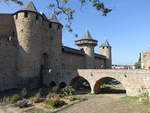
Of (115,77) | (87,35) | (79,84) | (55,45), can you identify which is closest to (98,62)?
(87,35)

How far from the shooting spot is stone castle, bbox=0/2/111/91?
1741 cm

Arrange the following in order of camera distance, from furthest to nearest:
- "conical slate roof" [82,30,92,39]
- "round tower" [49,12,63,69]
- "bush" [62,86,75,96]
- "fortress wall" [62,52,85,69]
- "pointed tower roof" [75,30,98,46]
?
"conical slate roof" [82,30,92,39] → "pointed tower roof" [75,30,98,46] → "fortress wall" [62,52,85,69] → "round tower" [49,12,63,69] → "bush" [62,86,75,96]

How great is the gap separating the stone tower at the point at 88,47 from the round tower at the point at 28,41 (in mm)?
11894

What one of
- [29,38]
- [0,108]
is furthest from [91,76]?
[0,108]

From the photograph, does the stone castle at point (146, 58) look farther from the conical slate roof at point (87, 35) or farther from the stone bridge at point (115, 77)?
the stone bridge at point (115, 77)

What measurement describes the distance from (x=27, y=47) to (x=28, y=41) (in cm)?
79

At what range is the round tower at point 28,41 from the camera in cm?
1841

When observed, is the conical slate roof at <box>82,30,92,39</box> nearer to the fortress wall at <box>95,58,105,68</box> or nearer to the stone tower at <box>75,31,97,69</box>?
the stone tower at <box>75,31,97,69</box>

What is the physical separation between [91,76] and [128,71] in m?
4.38

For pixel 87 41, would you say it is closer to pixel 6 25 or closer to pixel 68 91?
pixel 68 91

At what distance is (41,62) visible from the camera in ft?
70.3

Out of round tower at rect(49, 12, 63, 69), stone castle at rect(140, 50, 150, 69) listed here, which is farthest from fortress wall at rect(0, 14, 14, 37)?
stone castle at rect(140, 50, 150, 69)

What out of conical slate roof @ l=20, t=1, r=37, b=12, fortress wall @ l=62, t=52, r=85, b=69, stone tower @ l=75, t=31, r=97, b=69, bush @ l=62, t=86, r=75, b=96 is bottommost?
bush @ l=62, t=86, r=75, b=96

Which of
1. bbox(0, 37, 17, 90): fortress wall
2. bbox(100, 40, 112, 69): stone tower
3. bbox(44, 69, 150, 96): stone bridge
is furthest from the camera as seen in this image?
bbox(100, 40, 112, 69): stone tower
